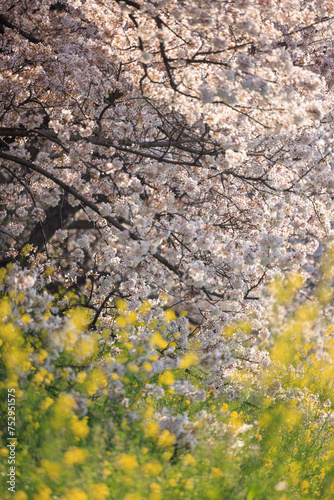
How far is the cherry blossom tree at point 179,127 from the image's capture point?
4609 mm

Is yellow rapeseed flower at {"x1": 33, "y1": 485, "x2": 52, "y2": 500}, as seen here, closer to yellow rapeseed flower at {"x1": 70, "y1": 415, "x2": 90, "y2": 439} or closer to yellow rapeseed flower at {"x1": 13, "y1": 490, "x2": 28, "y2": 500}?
yellow rapeseed flower at {"x1": 13, "y1": 490, "x2": 28, "y2": 500}

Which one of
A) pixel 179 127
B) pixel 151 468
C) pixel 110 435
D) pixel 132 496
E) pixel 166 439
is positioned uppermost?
pixel 179 127

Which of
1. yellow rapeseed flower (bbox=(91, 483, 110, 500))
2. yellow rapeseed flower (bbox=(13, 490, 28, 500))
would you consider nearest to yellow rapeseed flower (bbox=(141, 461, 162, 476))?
yellow rapeseed flower (bbox=(91, 483, 110, 500))

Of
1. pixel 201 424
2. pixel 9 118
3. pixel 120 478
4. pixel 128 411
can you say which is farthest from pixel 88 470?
pixel 9 118

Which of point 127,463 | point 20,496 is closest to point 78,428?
point 127,463

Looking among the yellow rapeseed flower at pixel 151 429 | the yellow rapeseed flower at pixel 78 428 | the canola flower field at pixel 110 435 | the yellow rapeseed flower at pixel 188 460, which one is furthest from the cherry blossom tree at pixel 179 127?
the yellow rapeseed flower at pixel 78 428

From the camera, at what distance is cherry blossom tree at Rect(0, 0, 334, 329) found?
4609mm

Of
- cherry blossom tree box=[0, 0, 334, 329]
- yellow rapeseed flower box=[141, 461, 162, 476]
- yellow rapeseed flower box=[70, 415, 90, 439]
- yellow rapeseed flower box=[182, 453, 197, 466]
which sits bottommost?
yellow rapeseed flower box=[141, 461, 162, 476]

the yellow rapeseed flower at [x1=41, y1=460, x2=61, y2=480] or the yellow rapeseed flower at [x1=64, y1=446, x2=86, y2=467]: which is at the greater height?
the yellow rapeseed flower at [x1=64, y1=446, x2=86, y2=467]

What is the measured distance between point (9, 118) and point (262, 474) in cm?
542

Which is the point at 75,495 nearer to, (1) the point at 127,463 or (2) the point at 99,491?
(2) the point at 99,491

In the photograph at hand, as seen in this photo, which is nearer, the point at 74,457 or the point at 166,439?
the point at 74,457

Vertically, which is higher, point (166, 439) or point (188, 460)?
point (166, 439)

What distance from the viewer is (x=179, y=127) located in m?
5.90
